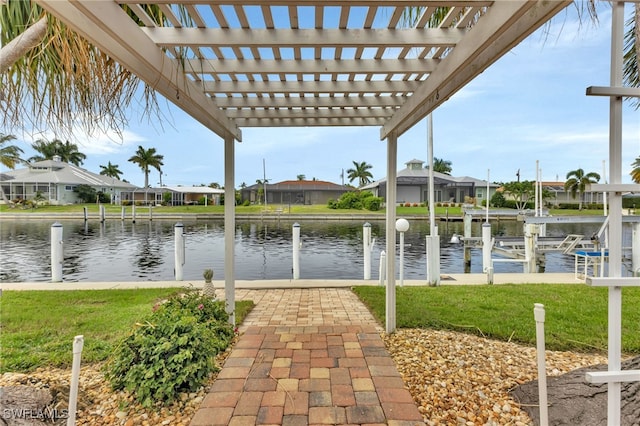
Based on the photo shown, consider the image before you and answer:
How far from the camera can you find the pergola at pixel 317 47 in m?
1.42

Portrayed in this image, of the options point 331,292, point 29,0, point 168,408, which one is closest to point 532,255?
point 331,292

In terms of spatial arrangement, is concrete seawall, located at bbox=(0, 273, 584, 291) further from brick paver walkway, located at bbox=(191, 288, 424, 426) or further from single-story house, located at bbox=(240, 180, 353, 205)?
single-story house, located at bbox=(240, 180, 353, 205)

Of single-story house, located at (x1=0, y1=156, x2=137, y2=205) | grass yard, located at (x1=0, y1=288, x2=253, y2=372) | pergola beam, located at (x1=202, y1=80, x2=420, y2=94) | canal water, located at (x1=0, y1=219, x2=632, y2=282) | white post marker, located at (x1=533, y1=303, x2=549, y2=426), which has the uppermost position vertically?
single-story house, located at (x1=0, y1=156, x2=137, y2=205)

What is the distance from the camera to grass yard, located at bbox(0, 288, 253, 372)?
114 inches

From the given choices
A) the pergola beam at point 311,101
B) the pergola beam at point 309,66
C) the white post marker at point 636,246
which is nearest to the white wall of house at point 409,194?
the white post marker at point 636,246

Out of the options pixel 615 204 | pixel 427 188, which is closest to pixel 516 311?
pixel 615 204

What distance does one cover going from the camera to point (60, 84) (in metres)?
2.59

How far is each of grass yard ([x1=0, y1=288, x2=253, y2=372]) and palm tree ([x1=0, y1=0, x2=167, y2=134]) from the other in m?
1.79

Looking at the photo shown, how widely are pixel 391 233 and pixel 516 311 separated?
2.11m

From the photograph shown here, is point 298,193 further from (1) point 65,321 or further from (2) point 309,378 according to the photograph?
(2) point 309,378

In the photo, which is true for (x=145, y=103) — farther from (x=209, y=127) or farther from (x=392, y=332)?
(x=392, y=332)

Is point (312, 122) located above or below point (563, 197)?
below

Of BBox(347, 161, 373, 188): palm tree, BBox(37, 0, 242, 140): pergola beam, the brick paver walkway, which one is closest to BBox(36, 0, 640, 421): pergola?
BBox(37, 0, 242, 140): pergola beam

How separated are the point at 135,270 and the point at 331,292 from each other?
228 inches
